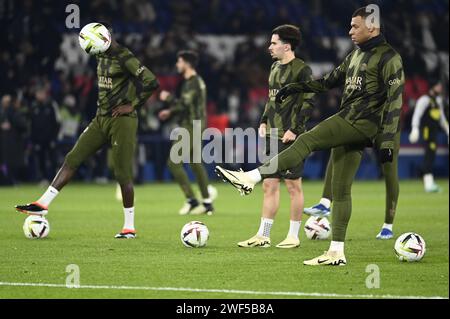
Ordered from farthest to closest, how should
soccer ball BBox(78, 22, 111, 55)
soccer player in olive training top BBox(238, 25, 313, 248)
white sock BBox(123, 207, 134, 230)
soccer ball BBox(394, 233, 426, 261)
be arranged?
white sock BBox(123, 207, 134, 230)
soccer ball BBox(78, 22, 111, 55)
soccer player in olive training top BBox(238, 25, 313, 248)
soccer ball BBox(394, 233, 426, 261)

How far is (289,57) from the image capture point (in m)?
12.0

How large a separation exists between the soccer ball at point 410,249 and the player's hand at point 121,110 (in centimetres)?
383

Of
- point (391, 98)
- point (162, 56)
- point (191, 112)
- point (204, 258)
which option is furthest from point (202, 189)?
point (162, 56)

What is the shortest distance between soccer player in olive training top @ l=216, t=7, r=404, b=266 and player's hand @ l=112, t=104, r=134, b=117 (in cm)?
321

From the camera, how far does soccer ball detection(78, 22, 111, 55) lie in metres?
12.5

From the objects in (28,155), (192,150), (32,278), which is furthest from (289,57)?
(28,155)

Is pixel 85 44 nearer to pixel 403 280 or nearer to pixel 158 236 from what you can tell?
pixel 158 236

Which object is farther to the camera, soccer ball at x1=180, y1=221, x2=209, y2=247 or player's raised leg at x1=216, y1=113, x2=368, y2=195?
soccer ball at x1=180, y1=221, x2=209, y2=247

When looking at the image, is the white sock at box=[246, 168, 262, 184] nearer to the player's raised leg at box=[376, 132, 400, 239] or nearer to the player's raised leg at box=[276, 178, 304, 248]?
the player's raised leg at box=[276, 178, 304, 248]

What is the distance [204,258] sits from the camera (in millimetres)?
10938

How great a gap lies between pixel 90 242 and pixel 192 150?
4930 mm

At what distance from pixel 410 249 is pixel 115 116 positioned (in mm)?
4057

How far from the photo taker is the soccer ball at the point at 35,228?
1277 cm

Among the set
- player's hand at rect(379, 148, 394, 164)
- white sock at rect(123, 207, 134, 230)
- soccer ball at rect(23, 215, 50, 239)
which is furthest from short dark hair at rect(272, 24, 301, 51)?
soccer ball at rect(23, 215, 50, 239)
